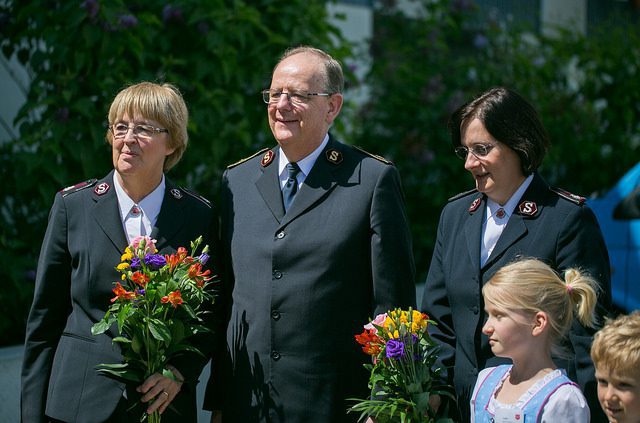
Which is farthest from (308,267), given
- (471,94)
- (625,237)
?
(471,94)

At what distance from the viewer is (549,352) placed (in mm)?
3256

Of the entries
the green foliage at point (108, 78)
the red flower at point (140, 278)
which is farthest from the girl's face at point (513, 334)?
the green foliage at point (108, 78)

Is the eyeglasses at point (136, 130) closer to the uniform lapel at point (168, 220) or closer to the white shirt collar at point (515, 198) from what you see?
the uniform lapel at point (168, 220)

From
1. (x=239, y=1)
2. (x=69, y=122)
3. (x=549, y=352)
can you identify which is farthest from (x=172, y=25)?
(x=549, y=352)

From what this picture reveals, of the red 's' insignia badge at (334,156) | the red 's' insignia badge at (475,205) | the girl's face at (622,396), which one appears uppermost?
the red 's' insignia badge at (334,156)

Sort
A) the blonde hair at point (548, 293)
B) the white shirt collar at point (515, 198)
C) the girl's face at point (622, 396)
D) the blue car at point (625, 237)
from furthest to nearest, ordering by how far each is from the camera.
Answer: the blue car at point (625, 237) < the white shirt collar at point (515, 198) < the blonde hair at point (548, 293) < the girl's face at point (622, 396)

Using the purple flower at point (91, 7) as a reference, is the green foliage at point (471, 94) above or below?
below

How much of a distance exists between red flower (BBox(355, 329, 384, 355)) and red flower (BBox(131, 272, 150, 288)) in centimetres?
74

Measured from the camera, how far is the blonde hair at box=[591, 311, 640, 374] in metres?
2.90

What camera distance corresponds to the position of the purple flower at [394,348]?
3.23 m

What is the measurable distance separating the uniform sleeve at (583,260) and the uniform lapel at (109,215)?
1580mm

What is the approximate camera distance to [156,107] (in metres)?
3.74

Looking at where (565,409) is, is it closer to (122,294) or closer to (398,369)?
(398,369)

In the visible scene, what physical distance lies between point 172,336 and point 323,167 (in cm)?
86
